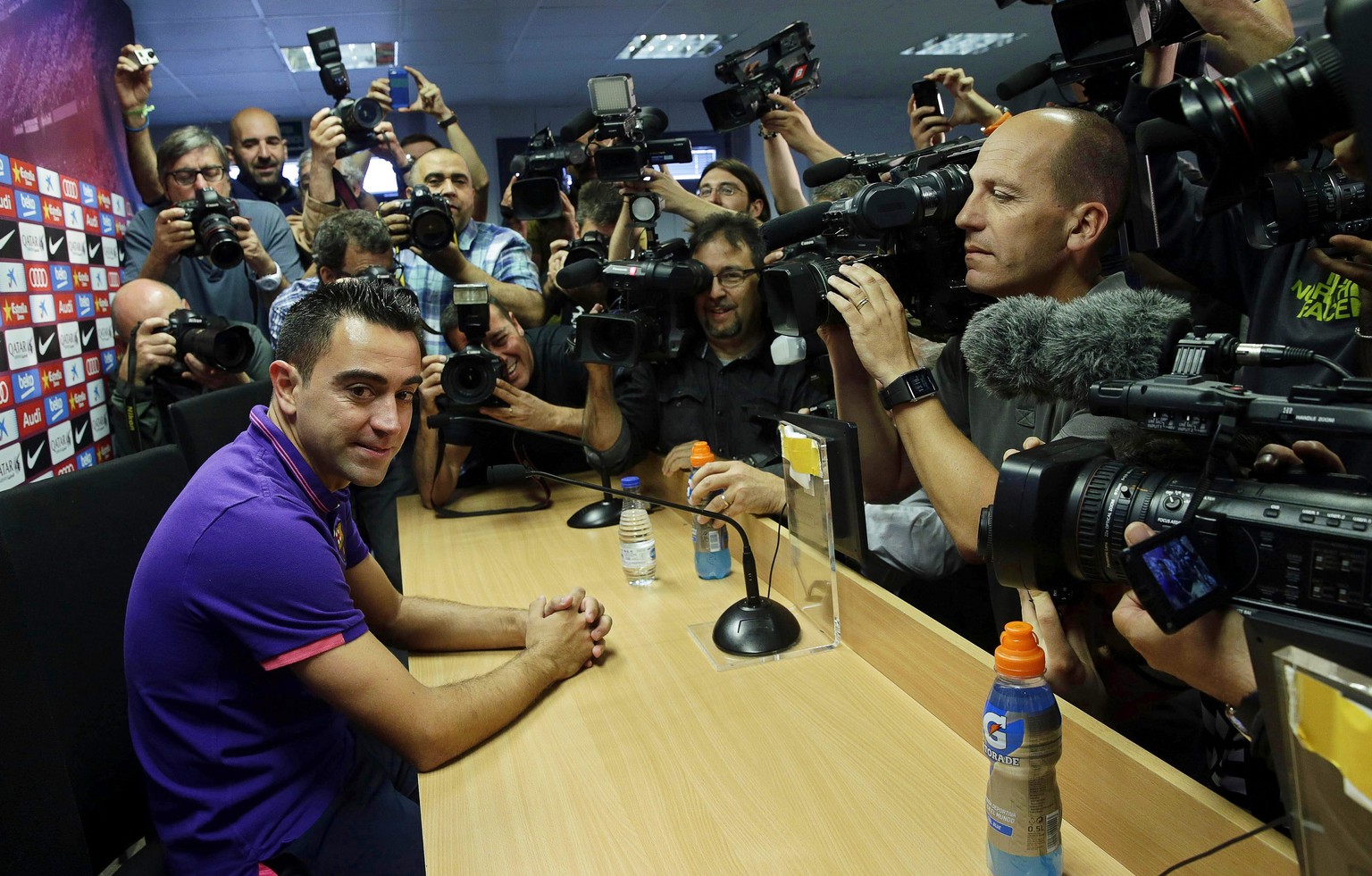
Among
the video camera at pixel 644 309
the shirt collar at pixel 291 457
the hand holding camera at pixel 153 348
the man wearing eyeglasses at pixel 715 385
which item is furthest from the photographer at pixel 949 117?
the hand holding camera at pixel 153 348

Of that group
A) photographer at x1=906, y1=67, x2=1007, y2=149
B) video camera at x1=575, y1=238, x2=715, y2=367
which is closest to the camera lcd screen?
video camera at x1=575, y1=238, x2=715, y2=367

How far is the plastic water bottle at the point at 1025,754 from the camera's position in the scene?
0.84m

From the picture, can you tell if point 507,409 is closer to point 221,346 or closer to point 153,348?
point 221,346

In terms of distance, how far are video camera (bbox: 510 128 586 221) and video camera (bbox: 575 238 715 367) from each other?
64cm

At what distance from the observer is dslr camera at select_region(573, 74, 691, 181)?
7.51 ft

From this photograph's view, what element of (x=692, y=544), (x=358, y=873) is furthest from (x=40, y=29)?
(x=358, y=873)

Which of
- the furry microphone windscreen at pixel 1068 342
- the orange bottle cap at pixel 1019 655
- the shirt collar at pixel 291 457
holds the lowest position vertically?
the orange bottle cap at pixel 1019 655

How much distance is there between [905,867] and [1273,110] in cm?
74

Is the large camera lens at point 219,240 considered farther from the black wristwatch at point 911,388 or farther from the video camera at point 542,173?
the black wristwatch at point 911,388

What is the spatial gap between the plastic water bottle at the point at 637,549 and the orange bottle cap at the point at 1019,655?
100cm

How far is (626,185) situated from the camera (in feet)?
7.74

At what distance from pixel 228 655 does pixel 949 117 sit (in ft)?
7.43

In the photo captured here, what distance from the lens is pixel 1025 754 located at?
836 mm

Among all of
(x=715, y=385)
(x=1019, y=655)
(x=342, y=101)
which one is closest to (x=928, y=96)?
(x=715, y=385)
